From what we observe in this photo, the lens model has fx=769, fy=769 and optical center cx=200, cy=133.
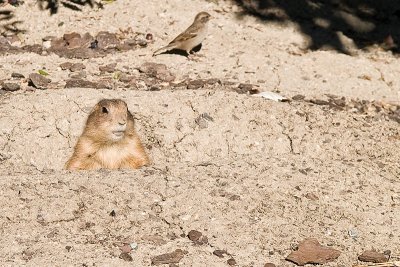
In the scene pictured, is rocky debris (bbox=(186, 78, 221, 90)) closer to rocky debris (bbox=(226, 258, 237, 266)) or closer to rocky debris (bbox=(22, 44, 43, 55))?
rocky debris (bbox=(22, 44, 43, 55))

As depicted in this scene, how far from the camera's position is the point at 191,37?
31.2 feet

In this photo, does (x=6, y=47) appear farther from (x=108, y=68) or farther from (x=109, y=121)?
(x=109, y=121)

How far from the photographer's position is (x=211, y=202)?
620 centimetres

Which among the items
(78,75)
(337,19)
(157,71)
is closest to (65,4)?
(78,75)

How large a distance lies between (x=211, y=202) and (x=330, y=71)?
13.0ft

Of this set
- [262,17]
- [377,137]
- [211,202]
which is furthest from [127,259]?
[262,17]

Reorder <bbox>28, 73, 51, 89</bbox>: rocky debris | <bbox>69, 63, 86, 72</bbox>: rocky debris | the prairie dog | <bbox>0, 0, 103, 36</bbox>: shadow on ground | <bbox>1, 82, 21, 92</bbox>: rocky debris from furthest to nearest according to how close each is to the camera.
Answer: <bbox>0, 0, 103, 36</bbox>: shadow on ground, <bbox>69, 63, 86, 72</bbox>: rocky debris, <bbox>28, 73, 51, 89</bbox>: rocky debris, <bbox>1, 82, 21, 92</bbox>: rocky debris, the prairie dog

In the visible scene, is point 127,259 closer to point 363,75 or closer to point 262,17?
point 363,75

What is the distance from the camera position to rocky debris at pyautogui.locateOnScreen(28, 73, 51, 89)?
8.52 m

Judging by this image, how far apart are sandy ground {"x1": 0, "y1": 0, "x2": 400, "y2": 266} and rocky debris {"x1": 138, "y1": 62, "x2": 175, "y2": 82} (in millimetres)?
141

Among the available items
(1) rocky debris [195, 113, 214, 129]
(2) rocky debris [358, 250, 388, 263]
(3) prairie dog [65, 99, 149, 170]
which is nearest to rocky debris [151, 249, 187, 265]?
(2) rocky debris [358, 250, 388, 263]

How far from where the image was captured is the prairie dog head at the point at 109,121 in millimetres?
A: 6898

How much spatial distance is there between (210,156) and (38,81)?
2.24 m

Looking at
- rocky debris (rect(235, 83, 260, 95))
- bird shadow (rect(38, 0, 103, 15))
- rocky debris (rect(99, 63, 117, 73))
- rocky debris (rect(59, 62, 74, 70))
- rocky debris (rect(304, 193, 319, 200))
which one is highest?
rocky debris (rect(304, 193, 319, 200))
